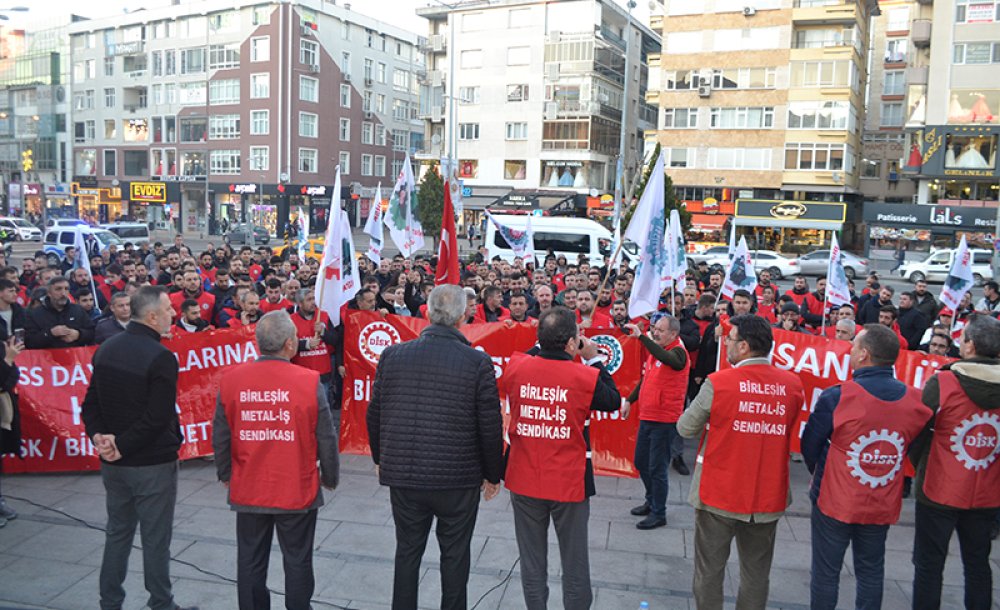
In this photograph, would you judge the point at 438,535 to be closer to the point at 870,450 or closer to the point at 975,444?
the point at 870,450

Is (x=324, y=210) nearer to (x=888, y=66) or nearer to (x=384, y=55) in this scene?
(x=384, y=55)

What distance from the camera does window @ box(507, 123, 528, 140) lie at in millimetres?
55156

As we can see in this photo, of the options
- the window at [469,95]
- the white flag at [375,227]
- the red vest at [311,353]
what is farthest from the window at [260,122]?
the red vest at [311,353]

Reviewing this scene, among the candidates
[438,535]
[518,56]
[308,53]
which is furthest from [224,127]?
[438,535]

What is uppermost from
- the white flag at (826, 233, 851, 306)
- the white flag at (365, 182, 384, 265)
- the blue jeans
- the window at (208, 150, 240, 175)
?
the window at (208, 150, 240, 175)

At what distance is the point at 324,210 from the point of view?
60.4 metres

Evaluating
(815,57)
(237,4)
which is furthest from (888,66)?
A: (237,4)

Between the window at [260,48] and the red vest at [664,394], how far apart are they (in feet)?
189

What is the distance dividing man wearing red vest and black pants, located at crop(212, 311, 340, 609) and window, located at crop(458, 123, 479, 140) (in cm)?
5355

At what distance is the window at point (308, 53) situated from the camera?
2334 inches

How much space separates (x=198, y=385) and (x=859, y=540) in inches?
244

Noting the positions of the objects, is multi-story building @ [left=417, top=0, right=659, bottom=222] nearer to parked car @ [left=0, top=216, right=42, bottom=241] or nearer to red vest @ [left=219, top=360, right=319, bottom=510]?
parked car @ [left=0, top=216, right=42, bottom=241]

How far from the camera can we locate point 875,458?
4434 millimetres

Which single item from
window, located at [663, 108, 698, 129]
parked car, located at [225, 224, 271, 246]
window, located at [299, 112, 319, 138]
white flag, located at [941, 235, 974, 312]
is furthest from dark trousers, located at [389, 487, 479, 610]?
window, located at [299, 112, 319, 138]
